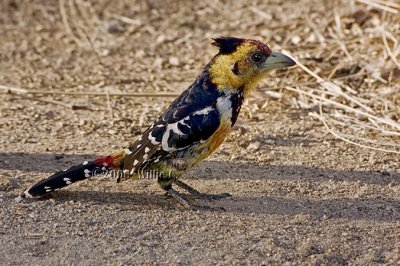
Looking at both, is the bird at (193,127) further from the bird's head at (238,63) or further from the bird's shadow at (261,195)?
the bird's shadow at (261,195)

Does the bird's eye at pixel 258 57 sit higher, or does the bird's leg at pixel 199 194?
the bird's eye at pixel 258 57

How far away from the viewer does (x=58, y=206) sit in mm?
4754

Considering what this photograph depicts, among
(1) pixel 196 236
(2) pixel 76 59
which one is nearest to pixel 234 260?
(1) pixel 196 236

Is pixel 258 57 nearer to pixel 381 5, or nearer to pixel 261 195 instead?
pixel 261 195

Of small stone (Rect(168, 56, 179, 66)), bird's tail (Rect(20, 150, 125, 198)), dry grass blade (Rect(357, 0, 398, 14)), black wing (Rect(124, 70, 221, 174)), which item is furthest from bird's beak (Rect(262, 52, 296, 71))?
dry grass blade (Rect(357, 0, 398, 14))

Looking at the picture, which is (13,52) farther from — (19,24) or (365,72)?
(365,72)

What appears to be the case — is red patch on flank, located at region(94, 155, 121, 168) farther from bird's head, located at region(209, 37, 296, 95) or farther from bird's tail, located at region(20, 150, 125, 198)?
bird's head, located at region(209, 37, 296, 95)

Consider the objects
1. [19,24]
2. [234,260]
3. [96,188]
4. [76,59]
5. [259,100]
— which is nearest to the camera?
[234,260]

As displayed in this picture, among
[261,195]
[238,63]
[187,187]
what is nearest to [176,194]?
[187,187]

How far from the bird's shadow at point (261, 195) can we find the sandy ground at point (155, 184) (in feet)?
0.04

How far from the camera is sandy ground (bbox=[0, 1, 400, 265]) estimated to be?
4.30 metres

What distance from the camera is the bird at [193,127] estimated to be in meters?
4.67

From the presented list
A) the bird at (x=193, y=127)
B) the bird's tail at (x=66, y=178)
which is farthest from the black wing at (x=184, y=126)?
the bird's tail at (x=66, y=178)

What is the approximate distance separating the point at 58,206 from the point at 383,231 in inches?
71.7
